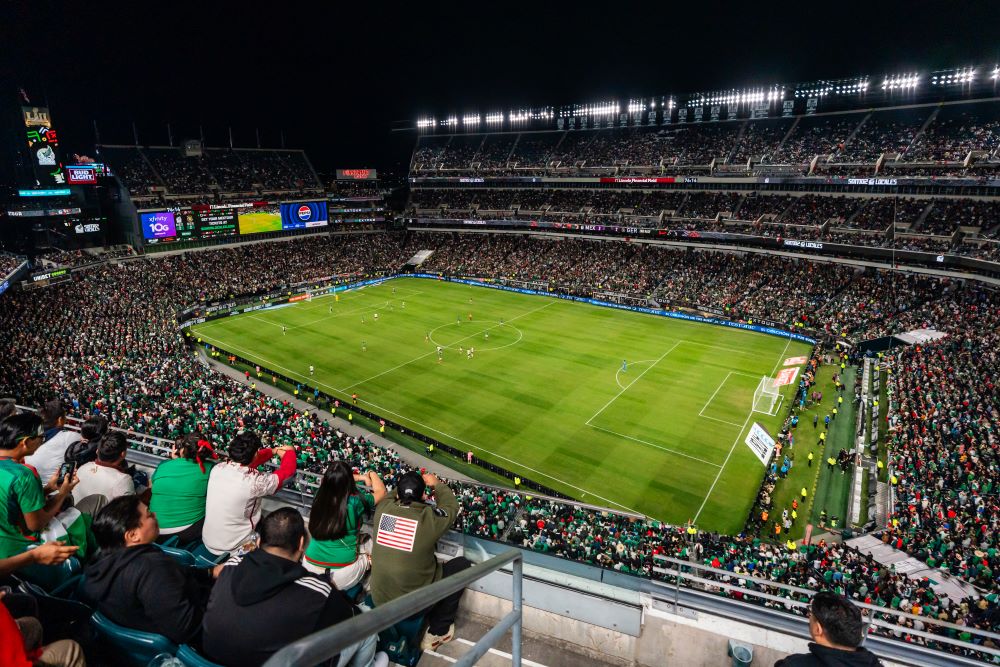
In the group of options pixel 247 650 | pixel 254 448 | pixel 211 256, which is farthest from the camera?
pixel 211 256

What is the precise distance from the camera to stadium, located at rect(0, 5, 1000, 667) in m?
4.56

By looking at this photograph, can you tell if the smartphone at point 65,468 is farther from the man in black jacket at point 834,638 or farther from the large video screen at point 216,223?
the large video screen at point 216,223

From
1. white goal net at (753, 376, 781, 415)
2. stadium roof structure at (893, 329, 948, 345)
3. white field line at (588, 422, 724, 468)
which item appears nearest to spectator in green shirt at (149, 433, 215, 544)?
white field line at (588, 422, 724, 468)

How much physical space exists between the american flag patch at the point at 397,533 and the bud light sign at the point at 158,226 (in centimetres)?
6627

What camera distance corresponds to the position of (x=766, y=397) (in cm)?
3266

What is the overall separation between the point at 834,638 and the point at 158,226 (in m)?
69.9

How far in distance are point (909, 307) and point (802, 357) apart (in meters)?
10.8

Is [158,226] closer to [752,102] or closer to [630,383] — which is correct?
[630,383]

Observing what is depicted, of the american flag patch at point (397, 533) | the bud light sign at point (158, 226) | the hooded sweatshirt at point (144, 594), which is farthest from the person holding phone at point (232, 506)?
the bud light sign at point (158, 226)

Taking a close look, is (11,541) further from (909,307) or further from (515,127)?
(515,127)

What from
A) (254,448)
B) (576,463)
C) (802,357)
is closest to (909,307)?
(802,357)

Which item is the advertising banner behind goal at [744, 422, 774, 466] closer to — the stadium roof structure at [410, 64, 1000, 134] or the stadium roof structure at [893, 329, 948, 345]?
the stadium roof structure at [893, 329, 948, 345]

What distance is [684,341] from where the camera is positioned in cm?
4359

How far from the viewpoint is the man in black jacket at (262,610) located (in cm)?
313
